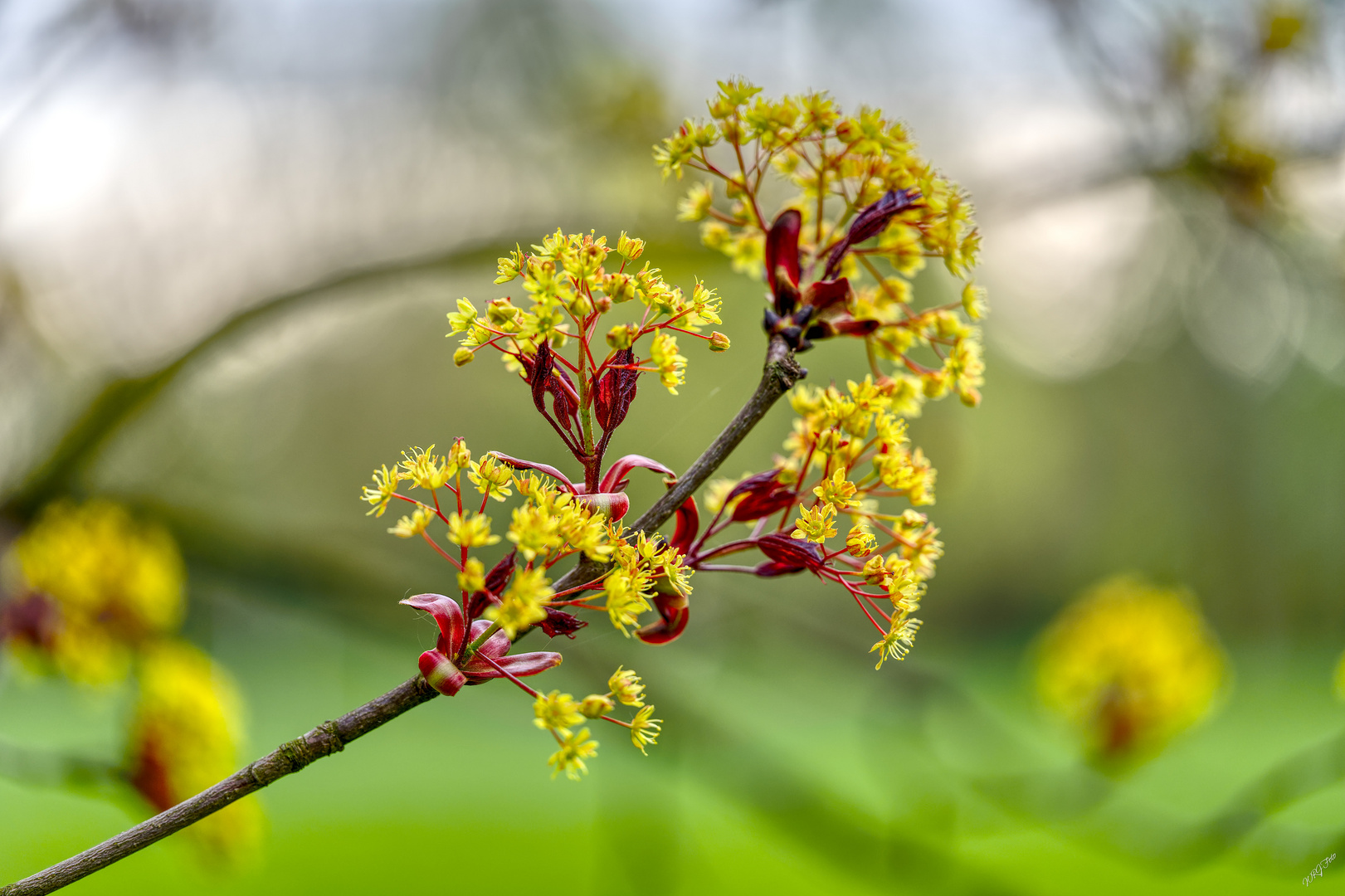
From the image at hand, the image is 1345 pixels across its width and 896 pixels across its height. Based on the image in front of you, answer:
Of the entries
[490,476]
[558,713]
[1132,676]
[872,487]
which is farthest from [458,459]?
[1132,676]

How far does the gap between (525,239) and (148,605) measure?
0.82 metres

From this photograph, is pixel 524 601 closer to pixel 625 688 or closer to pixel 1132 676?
pixel 625 688

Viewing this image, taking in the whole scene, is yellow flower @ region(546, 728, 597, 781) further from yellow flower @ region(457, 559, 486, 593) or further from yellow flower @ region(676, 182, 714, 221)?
yellow flower @ region(676, 182, 714, 221)

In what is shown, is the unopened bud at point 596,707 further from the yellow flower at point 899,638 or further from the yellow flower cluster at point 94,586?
the yellow flower cluster at point 94,586

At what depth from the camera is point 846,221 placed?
1.53 ft

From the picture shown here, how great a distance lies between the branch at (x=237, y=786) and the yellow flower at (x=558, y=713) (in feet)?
0.15

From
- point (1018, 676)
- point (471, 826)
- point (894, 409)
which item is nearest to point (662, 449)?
point (471, 826)

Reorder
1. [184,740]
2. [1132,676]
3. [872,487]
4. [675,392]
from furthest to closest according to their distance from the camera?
[1132,676] → [184,740] → [872,487] → [675,392]

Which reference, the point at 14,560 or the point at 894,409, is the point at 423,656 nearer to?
the point at 894,409

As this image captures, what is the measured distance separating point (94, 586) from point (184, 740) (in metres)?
0.27

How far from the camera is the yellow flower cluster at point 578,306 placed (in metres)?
0.36

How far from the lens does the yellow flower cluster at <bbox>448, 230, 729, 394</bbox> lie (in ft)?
1.19

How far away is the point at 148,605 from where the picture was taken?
1228mm

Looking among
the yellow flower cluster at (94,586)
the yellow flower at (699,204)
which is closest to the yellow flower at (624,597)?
the yellow flower at (699,204)
